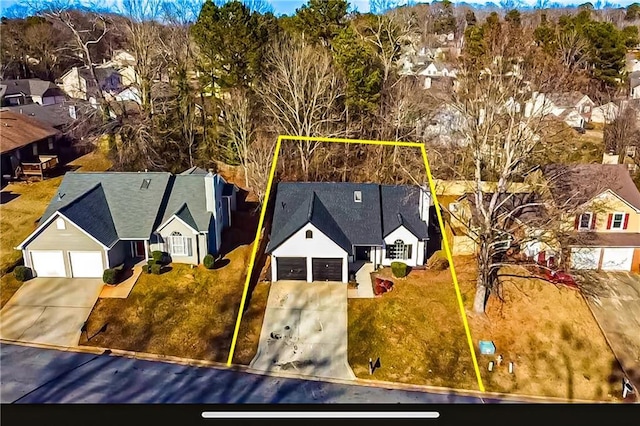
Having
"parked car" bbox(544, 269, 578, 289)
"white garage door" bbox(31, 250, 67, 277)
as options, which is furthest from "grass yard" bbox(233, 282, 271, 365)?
"parked car" bbox(544, 269, 578, 289)

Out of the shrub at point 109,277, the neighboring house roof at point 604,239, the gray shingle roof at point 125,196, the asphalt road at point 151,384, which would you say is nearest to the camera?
the asphalt road at point 151,384

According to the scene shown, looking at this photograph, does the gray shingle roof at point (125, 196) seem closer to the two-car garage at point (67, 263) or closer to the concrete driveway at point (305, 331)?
the two-car garage at point (67, 263)

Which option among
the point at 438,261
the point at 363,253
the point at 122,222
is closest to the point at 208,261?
the point at 122,222

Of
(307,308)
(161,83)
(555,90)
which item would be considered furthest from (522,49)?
(161,83)

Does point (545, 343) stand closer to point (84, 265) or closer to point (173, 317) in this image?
point (173, 317)

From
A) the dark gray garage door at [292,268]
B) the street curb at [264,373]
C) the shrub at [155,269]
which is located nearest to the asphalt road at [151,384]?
the street curb at [264,373]

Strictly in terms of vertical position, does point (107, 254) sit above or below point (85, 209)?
below
